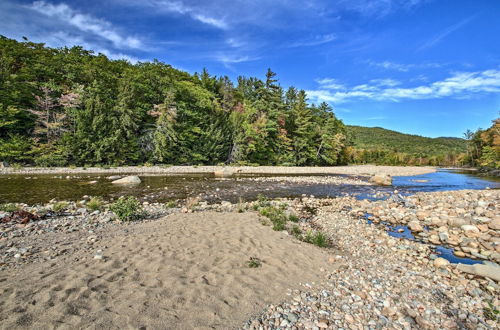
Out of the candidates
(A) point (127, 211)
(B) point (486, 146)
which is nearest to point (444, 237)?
(A) point (127, 211)

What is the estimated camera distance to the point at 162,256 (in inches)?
173

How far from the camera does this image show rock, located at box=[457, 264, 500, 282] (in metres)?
4.50

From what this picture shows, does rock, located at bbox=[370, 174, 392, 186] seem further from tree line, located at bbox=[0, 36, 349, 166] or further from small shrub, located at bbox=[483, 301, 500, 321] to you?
tree line, located at bbox=[0, 36, 349, 166]

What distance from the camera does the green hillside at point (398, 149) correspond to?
2537 inches

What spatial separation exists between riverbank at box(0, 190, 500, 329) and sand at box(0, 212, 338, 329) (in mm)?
18

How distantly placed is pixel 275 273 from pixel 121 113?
102 ft

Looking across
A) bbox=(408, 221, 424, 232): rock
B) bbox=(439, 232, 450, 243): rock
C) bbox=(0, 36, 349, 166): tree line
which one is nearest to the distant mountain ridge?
bbox=(0, 36, 349, 166): tree line

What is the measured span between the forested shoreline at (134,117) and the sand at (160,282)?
26.1 m

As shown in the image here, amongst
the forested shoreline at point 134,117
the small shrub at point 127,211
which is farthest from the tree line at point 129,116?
the small shrub at point 127,211

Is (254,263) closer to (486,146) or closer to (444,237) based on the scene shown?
(444,237)

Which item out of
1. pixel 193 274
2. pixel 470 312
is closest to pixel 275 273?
pixel 193 274

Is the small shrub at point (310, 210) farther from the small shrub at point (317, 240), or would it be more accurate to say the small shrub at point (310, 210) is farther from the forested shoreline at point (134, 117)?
the forested shoreline at point (134, 117)

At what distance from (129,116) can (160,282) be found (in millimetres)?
29930

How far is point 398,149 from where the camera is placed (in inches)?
3061
